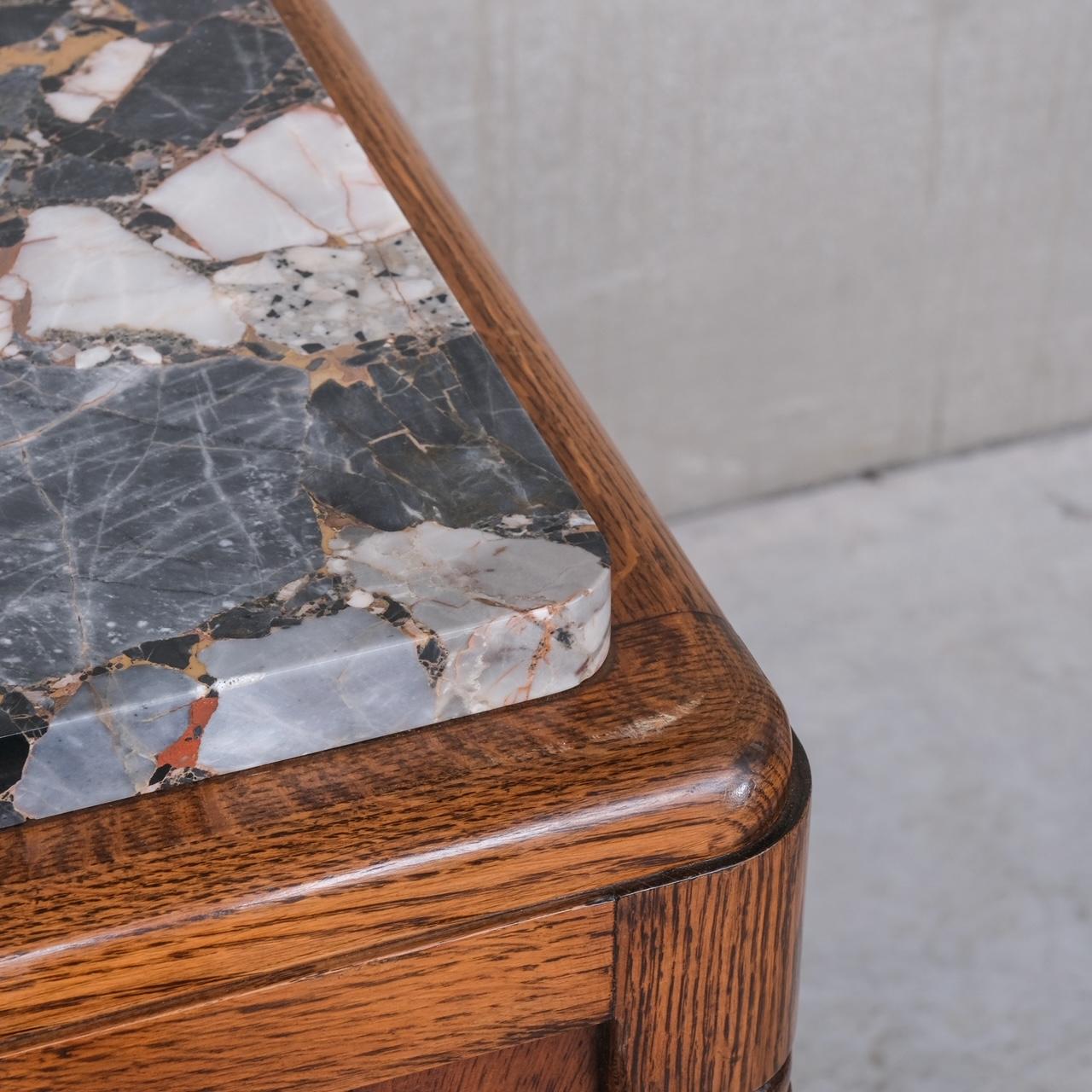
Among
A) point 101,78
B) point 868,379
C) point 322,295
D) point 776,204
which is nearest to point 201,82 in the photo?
point 101,78

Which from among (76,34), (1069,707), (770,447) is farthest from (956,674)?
(76,34)

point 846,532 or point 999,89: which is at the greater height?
point 999,89

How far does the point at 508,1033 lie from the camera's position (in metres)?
0.39

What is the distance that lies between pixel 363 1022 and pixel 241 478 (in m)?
0.14

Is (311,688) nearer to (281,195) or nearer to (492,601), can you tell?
(492,601)

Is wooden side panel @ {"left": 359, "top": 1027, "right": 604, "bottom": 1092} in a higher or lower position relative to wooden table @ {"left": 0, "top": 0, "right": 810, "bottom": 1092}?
lower

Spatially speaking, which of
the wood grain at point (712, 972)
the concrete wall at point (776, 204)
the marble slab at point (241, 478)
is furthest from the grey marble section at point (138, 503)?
the concrete wall at point (776, 204)

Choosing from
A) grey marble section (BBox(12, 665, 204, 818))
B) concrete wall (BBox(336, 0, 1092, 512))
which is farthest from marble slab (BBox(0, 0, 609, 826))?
concrete wall (BBox(336, 0, 1092, 512))

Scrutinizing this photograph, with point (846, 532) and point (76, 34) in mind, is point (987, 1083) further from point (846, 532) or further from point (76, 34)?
point (76, 34)

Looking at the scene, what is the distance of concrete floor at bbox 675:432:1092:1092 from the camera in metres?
1.21

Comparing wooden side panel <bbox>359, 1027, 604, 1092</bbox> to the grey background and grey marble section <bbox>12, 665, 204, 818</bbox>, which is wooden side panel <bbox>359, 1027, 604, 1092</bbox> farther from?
the grey background

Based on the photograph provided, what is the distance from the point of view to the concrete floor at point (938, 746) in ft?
3.98

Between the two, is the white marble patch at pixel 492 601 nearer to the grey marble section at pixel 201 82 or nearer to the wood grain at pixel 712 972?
the wood grain at pixel 712 972

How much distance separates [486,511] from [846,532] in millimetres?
1331
